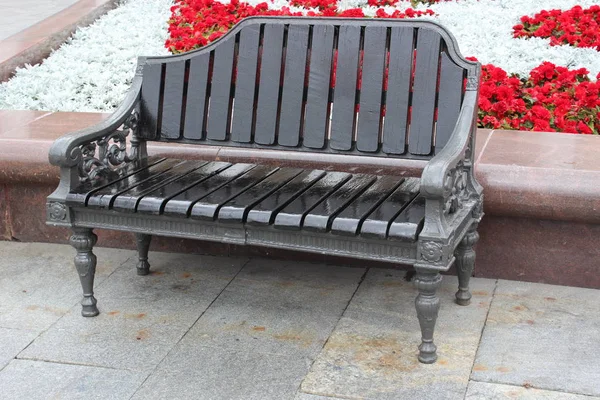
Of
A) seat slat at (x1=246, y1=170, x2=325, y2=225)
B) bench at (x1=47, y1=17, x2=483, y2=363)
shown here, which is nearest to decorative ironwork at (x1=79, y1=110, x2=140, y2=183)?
bench at (x1=47, y1=17, x2=483, y2=363)

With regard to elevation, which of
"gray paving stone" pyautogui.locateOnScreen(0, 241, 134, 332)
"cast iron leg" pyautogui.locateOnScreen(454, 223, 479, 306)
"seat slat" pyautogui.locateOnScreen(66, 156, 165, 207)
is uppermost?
"seat slat" pyautogui.locateOnScreen(66, 156, 165, 207)

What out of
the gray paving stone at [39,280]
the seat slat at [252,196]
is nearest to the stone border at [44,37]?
the gray paving stone at [39,280]

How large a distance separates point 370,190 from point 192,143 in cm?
109

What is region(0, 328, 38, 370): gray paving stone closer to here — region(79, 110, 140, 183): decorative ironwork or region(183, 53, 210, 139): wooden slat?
region(79, 110, 140, 183): decorative ironwork

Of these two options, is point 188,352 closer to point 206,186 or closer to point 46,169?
point 206,186

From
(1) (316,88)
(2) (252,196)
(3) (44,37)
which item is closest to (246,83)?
(1) (316,88)

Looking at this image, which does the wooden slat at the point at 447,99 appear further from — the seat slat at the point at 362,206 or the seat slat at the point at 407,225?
the seat slat at the point at 407,225

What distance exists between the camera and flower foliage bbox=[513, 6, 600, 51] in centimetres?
588

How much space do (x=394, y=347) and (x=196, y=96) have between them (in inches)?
66.7

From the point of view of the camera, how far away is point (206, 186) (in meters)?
4.34

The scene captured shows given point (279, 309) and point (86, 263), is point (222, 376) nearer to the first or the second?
point (279, 309)

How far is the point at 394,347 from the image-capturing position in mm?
4012

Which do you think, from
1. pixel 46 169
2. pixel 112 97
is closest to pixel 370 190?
pixel 46 169

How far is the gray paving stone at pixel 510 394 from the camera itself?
3.58 meters
